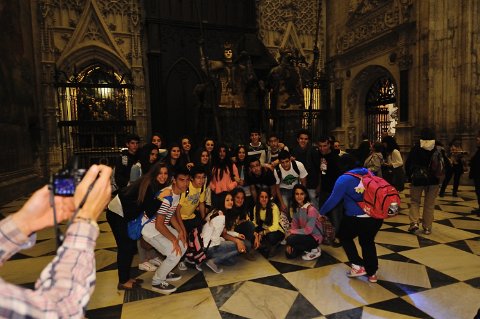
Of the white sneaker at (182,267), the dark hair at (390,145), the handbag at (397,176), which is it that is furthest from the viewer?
the dark hair at (390,145)

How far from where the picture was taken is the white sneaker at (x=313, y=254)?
3.64m

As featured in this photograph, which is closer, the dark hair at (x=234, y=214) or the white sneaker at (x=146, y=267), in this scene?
the white sneaker at (x=146, y=267)

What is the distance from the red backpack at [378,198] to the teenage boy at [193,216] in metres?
1.76

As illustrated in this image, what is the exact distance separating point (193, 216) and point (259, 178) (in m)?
1.19

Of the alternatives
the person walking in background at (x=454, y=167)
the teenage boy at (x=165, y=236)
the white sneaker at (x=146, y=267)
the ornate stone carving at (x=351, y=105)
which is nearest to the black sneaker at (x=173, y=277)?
the teenage boy at (x=165, y=236)

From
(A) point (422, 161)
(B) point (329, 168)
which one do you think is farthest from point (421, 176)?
(B) point (329, 168)

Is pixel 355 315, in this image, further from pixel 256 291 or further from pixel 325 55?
pixel 325 55

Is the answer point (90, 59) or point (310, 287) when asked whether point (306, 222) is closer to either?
point (310, 287)

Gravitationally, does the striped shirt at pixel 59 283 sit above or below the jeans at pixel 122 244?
above

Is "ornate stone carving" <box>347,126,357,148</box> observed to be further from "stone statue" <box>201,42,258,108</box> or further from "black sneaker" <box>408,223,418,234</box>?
"black sneaker" <box>408,223,418,234</box>

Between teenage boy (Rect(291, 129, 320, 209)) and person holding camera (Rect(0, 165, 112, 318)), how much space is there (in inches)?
152

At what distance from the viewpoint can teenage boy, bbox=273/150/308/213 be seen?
14.2 feet

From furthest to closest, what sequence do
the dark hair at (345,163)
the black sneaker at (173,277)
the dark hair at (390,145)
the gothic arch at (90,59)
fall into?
Answer: the gothic arch at (90,59)
the dark hair at (390,145)
the dark hair at (345,163)
the black sneaker at (173,277)

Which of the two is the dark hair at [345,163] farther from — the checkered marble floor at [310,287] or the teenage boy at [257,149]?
the teenage boy at [257,149]
